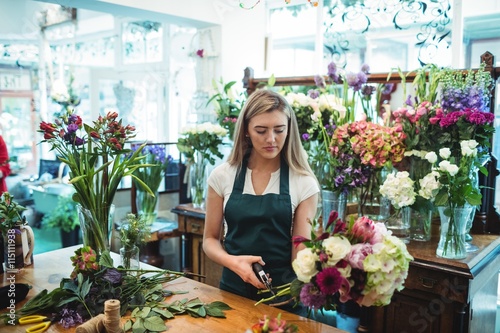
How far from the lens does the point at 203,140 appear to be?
3.39 m

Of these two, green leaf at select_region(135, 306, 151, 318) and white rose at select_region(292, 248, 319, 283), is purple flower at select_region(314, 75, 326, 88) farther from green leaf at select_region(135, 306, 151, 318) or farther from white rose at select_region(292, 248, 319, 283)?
white rose at select_region(292, 248, 319, 283)

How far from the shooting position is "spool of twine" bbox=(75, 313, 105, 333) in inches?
53.7

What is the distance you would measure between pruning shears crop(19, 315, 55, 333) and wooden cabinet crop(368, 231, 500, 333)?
1.64 m

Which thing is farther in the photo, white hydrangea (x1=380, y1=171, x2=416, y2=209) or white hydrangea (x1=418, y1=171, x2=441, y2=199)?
white hydrangea (x1=380, y1=171, x2=416, y2=209)

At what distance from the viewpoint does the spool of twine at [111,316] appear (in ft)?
4.58

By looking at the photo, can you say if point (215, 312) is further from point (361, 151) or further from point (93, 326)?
point (361, 151)

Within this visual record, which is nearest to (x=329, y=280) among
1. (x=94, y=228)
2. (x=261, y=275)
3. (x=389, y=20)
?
(x=261, y=275)

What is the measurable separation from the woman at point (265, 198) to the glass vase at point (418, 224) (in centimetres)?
81

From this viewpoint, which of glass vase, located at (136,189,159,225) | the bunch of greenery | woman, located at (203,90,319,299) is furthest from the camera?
glass vase, located at (136,189,159,225)

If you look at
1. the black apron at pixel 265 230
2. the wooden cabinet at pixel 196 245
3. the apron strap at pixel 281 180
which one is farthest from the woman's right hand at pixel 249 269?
the wooden cabinet at pixel 196 245

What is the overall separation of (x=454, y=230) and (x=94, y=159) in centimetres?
166

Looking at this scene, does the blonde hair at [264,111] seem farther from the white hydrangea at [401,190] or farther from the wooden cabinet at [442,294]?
the wooden cabinet at [442,294]

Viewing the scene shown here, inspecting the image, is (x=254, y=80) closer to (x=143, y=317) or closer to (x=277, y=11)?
(x=277, y=11)

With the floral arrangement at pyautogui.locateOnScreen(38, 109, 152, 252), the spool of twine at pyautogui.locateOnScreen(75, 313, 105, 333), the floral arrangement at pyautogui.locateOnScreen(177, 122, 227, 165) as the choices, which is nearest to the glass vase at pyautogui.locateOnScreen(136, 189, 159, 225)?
the floral arrangement at pyautogui.locateOnScreen(177, 122, 227, 165)
